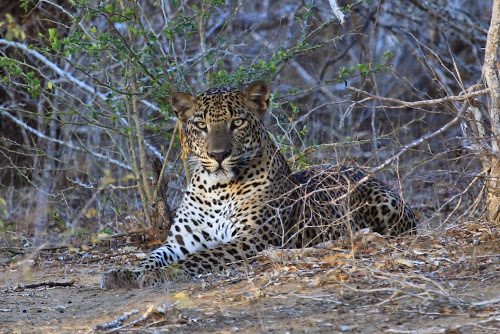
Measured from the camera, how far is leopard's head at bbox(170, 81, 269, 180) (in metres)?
7.00

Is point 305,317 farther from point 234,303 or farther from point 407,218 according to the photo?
point 407,218

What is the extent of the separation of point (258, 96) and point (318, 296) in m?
2.99

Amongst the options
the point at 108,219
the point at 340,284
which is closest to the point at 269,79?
the point at 108,219

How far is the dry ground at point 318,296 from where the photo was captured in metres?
4.35

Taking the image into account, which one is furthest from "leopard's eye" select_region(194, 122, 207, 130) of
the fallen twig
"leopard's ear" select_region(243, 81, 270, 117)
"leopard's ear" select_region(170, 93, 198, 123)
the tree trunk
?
the tree trunk

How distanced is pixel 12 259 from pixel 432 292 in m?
4.78

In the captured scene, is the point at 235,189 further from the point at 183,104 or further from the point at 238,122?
the point at 183,104

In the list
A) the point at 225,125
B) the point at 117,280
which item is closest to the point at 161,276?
the point at 117,280

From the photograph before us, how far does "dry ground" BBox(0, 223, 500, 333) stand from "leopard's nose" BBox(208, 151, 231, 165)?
117 cm

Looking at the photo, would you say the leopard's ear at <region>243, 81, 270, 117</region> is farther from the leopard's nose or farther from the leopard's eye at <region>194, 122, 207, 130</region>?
the leopard's nose

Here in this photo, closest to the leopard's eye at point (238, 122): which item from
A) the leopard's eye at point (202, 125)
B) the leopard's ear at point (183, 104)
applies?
the leopard's eye at point (202, 125)

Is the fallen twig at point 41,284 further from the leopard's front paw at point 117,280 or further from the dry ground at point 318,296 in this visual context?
the leopard's front paw at point 117,280

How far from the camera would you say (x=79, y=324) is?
4789 millimetres

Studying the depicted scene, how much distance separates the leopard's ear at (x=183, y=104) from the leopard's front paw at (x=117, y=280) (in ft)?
5.98
